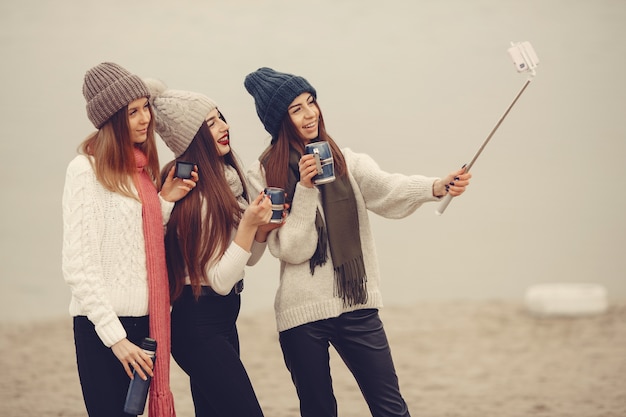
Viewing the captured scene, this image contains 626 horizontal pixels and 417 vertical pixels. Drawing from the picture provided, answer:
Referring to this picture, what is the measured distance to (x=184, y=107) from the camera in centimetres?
308

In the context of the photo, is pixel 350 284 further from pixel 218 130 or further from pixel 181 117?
pixel 181 117

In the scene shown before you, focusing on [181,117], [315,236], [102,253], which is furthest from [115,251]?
[315,236]

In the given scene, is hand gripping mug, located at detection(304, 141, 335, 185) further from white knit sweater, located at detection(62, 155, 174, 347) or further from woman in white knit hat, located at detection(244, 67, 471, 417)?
white knit sweater, located at detection(62, 155, 174, 347)

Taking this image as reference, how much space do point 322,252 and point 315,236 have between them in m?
0.07

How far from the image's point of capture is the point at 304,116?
3.11 m

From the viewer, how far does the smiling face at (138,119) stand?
286cm

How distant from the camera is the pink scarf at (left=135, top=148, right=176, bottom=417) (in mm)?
2811

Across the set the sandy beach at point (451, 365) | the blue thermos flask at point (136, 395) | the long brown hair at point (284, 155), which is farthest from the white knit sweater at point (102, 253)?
the sandy beach at point (451, 365)

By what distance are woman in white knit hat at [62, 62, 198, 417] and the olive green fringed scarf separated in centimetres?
54

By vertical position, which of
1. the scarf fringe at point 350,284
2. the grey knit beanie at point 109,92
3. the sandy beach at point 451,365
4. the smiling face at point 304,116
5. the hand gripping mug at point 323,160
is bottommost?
the sandy beach at point 451,365


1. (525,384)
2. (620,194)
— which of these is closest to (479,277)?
(620,194)

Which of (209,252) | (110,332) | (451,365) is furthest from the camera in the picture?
(451,365)

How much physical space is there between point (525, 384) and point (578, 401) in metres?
0.57

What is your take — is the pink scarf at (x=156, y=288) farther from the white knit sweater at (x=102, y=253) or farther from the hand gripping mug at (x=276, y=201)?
the hand gripping mug at (x=276, y=201)
